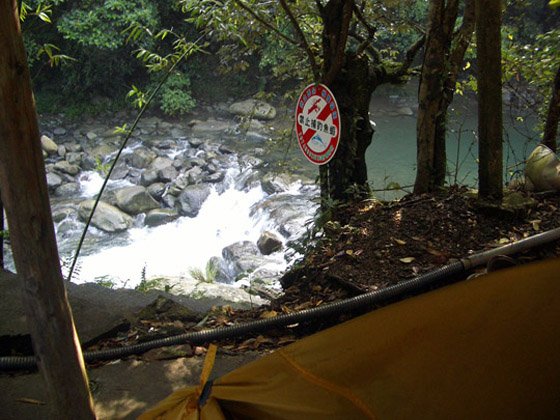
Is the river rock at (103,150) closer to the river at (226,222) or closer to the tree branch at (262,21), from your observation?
the river at (226,222)

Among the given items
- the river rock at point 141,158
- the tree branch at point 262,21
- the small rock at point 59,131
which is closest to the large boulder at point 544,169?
the tree branch at point 262,21

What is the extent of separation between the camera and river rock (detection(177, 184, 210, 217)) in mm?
10344

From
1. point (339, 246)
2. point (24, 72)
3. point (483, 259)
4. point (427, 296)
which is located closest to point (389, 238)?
point (339, 246)

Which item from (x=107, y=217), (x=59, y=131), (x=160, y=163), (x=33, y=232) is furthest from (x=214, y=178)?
(x=33, y=232)

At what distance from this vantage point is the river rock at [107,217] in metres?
9.59

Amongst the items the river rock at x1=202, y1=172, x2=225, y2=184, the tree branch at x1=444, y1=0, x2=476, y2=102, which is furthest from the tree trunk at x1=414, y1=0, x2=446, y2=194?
the river rock at x1=202, y1=172, x2=225, y2=184

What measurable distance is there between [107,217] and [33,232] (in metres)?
8.66

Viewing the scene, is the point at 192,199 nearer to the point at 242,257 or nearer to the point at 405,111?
the point at 242,257

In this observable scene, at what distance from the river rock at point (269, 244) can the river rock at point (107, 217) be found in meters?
2.96

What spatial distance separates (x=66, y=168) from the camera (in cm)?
1167

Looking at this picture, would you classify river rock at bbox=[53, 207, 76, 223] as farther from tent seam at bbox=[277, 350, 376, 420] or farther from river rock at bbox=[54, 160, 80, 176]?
tent seam at bbox=[277, 350, 376, 420]

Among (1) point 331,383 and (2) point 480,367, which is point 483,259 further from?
(1) point 331,383

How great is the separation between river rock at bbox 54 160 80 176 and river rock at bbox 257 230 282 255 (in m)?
5.71

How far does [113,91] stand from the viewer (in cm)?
1553
